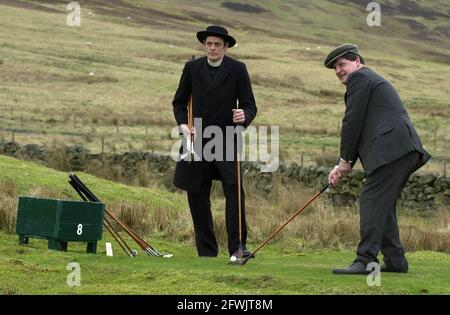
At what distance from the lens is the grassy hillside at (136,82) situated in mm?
44719

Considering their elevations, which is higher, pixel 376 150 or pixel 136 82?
pixel 136 82

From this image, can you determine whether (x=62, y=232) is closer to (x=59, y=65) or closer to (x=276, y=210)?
(x=276, y=210)

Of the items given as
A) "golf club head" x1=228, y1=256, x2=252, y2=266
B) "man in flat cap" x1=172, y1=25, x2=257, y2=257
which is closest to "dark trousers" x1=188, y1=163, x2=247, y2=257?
"man in flat cap" x1=172, y1=25, x2=257, y2=257

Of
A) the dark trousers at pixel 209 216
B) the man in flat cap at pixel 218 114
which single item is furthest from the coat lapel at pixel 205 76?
the dark trousers at pixel 209 216

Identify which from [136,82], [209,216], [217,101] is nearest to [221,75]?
[217,101]

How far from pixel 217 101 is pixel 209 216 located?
53.3 inches

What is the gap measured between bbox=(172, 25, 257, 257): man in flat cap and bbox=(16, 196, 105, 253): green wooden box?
41.6 inches

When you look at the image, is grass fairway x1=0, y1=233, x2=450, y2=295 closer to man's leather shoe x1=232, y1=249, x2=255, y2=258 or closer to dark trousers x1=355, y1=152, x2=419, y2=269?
man's leather shoe x1=232, y1=249, x2=255, y2=258

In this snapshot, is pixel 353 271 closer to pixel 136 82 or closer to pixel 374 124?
pixel 374 124

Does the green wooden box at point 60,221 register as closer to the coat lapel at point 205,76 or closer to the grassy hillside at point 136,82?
the coat lapel at point 205,76

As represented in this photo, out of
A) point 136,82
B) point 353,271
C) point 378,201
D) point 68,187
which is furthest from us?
point 136,82

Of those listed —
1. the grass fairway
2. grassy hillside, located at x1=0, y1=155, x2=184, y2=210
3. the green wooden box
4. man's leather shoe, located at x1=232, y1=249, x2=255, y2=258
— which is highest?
grassy hillside, located at x1=0, y1=155, x2=184, y2=210

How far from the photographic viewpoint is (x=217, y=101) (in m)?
12.4

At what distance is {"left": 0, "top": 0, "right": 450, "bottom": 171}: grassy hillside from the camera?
4472 cm
